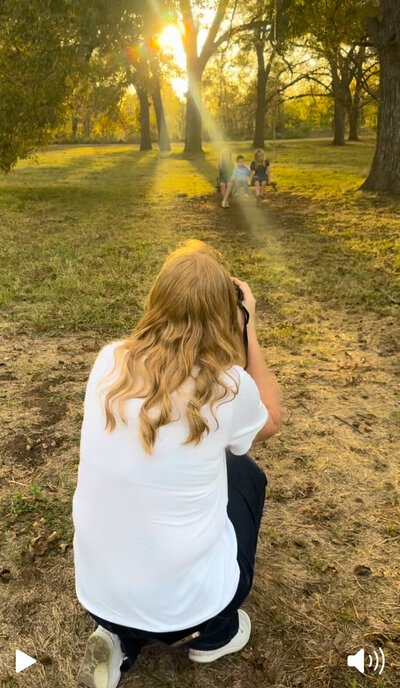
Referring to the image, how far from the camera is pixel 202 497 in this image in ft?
5.86

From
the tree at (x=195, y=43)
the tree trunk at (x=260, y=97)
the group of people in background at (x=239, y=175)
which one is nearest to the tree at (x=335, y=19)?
the group of people in background at (x=239, y=175)

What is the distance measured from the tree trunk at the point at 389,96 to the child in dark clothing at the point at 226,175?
3.49 metres

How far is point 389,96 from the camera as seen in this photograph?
41.5 feet

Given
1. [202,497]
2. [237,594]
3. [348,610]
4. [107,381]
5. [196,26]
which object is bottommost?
[348,610]

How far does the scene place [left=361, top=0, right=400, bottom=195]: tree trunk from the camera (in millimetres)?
Result: 12039

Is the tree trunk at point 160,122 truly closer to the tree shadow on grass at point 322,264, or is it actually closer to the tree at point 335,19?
the tree at point 335,19

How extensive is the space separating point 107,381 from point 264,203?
12582mm

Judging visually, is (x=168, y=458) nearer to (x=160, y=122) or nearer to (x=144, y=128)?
(x=144, y=128)

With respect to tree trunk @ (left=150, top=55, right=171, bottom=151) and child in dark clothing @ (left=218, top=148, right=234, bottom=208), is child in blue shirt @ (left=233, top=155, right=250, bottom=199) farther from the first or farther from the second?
tree trunk @ (left=150, top=55, right=171, bottom=151)

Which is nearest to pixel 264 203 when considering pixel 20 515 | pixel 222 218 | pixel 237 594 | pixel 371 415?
pixel 222 218

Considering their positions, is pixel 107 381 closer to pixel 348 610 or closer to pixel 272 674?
pixel 272 674

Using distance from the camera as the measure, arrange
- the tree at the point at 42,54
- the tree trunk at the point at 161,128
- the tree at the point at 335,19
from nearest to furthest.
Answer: the tree at the point at 42,54, the tree at the point at 335,19, the tree trunk at the point at 161,128

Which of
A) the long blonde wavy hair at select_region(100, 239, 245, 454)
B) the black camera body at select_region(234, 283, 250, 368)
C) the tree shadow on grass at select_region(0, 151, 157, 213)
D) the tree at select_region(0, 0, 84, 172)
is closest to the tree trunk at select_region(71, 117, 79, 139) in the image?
the tree shadow on grass at select_region(0, 151, 157, 213)

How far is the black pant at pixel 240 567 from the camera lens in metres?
1.99
